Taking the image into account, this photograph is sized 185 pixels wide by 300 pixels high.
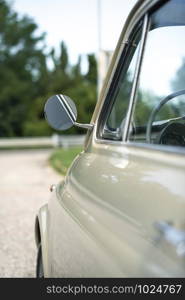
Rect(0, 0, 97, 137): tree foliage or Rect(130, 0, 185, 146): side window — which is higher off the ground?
Rect(130, 0, 185, 146): side window

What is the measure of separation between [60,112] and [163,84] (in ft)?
2.09

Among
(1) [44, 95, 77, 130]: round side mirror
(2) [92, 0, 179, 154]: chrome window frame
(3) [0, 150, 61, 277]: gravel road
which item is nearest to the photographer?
(2) [92, 0, 179, 154]: chrome window frame

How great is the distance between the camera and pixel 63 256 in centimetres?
203

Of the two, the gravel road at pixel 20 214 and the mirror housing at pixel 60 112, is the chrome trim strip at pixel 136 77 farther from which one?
the gravel road at pixel 20 214

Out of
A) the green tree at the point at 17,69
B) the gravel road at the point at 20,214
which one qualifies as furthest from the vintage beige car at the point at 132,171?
the green tree at the point at 17,69

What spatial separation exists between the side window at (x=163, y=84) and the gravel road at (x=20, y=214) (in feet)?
8.02

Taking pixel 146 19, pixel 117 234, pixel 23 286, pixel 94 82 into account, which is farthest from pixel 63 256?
pixel 94 82

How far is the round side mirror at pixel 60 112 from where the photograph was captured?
254cm

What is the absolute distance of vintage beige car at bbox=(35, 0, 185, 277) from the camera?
1346 mm

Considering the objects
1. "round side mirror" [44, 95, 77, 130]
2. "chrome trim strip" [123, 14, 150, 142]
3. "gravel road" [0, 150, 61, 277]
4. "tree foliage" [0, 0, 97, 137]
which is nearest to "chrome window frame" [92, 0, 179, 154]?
"chrome trim strip" [123, 14, 150, 142]

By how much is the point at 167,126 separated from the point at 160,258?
110 centimetres

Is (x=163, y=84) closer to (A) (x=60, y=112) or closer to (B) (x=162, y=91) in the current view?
(B) (x=162, y=91)

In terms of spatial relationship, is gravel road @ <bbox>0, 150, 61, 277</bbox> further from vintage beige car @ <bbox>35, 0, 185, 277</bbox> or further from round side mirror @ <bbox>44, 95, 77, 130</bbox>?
round side mirror @ <bbox>44, 95, 77, 130</bbox>

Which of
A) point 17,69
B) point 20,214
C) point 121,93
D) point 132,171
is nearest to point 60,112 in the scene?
point 121,93
